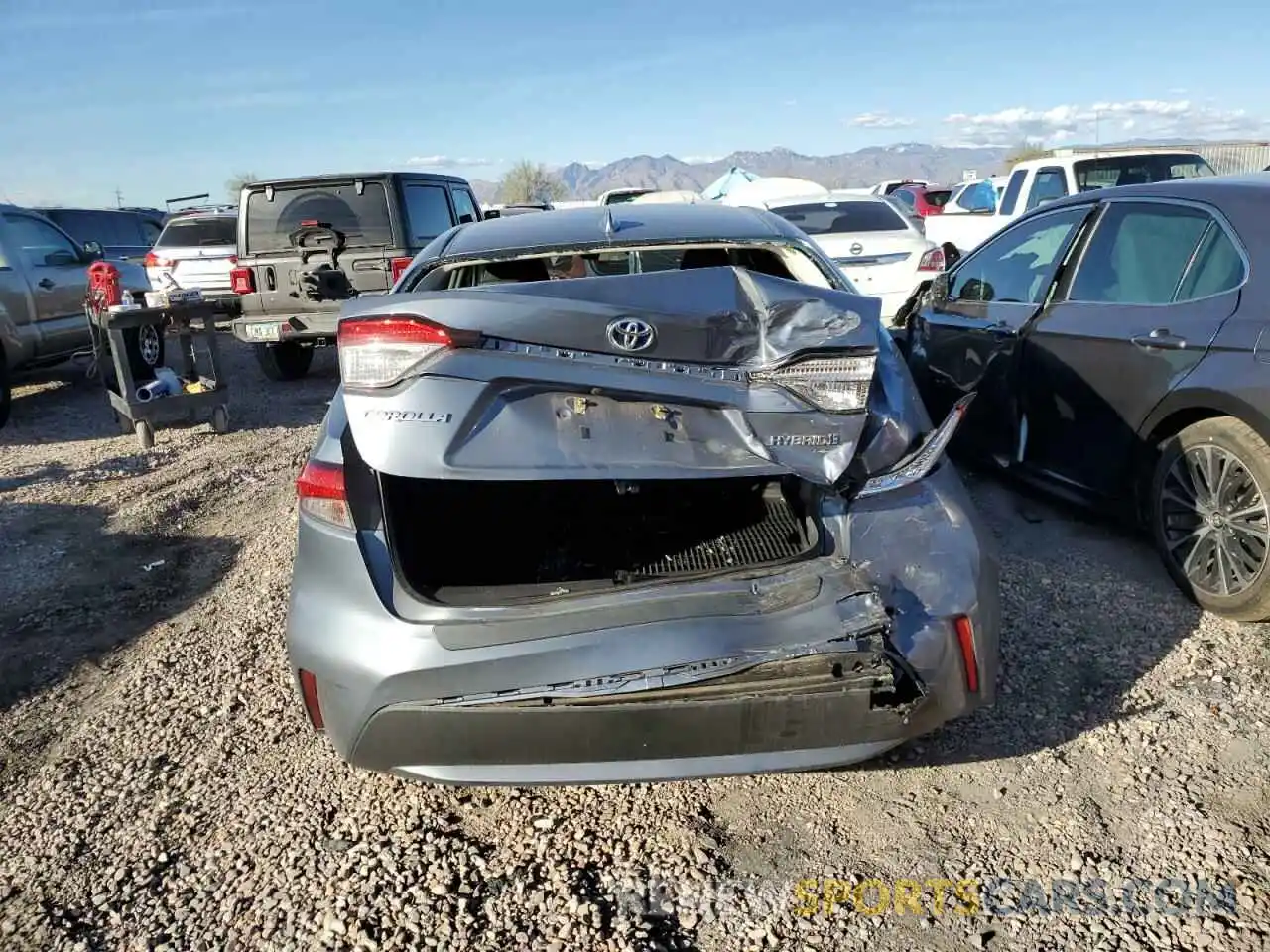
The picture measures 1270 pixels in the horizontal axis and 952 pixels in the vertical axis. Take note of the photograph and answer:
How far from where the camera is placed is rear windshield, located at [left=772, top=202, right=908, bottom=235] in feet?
33.0

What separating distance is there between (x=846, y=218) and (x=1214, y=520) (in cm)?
739

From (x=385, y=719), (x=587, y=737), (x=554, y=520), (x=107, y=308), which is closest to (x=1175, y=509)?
(x=554, y=520)

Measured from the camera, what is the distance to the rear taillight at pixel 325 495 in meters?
2.40

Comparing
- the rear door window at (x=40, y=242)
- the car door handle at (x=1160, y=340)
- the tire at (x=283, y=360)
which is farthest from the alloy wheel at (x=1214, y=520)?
the rear door window at (x=40, y=242)

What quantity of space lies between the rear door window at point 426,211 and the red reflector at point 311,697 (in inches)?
271

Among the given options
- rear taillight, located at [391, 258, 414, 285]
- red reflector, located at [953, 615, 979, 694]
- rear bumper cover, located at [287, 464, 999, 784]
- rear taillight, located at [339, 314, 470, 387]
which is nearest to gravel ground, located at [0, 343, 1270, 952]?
rear bumper cover, located at [287, 464, 999, 784]

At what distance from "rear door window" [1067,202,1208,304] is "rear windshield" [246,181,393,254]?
628 cm

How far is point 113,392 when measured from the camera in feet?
24.0

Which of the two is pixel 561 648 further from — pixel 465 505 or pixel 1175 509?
pixel 1175 509

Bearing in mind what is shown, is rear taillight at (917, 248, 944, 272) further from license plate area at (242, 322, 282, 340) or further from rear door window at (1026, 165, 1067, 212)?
license plate area at (242, 322, 282, 340)

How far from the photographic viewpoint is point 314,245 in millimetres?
8555

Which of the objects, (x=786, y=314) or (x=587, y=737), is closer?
(x=587, y=737)

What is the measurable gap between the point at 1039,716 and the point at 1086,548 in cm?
155

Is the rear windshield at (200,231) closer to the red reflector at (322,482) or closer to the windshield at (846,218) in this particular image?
the windshield at (846,218)
